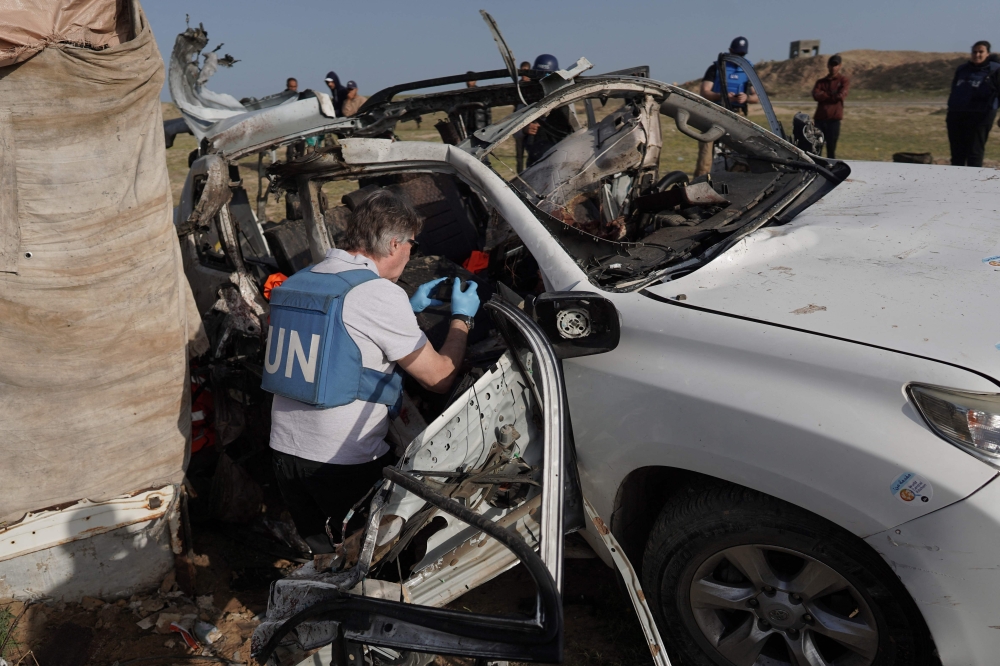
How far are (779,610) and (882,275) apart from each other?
42.1 inches

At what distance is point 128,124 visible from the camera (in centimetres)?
272

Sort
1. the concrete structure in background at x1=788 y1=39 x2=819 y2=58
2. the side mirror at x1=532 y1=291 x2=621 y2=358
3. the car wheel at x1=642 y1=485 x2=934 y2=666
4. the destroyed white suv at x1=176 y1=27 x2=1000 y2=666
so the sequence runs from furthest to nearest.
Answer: the concrete structure in background at x1=788 y1=39 x2=819 y2=58, the side mirror at x1=532 y1=291 x2=621 y2=358, the car wheel at x1=642 y1=485 x2=934 y2=666, the destroyed white suv at x1=176 y1=27 x2=1000 y2=666

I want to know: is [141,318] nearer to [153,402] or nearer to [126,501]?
[153,402]

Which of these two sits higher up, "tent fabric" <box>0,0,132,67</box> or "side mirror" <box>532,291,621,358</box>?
"tent fabric" <box>0,0,132,67</box>

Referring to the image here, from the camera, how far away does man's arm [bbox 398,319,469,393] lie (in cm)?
251

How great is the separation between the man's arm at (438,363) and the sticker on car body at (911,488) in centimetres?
147

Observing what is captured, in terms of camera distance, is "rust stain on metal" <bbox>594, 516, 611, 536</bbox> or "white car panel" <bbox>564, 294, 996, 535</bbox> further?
"rust stain on metal" <bbox>594, 516, 611, 536</bbox>

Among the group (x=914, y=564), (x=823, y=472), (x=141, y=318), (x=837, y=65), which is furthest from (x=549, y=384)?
(x=837, y=65)

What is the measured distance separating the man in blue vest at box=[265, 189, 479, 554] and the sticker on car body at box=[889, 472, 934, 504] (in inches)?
58.2

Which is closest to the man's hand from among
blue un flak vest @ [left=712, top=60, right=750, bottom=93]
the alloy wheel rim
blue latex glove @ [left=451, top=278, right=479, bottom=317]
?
blue latex glove @ [left=451, top=278, right=479, bottom=317]

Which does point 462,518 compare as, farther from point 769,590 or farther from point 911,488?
point 911,488

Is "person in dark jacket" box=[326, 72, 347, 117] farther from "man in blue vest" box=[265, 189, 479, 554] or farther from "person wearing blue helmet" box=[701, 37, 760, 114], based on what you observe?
"man in blue vest" box=[265, 189, 479, 554]

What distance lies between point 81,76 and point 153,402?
1.31 m

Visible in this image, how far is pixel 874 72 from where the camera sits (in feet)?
116
